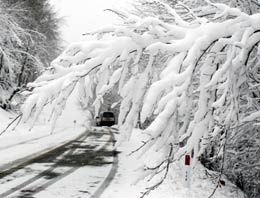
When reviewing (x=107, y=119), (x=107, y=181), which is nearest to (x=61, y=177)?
(x=107, y=181)

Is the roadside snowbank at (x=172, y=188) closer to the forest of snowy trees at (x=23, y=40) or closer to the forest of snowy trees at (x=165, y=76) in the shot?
the forest of snowy trees at (x=165, y=76)

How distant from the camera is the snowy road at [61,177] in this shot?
9.35 metres

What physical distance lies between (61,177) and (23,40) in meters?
20.5

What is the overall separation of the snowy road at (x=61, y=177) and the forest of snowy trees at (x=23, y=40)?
190 inches

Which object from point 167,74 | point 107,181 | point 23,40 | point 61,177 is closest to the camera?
point 167,74

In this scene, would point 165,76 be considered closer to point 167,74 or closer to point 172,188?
point 167,74

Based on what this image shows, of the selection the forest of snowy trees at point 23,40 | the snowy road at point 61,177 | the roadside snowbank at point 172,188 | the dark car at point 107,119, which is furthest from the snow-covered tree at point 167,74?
the dark car at point 107,119

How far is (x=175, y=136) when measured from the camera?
124 inches

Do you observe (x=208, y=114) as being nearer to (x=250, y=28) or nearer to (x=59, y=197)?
(x=250, y=28)

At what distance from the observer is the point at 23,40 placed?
3011cm

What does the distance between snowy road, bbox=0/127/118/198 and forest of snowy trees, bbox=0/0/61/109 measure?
4816 mm

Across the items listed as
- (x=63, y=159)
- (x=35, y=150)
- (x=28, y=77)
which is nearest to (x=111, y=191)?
(x=63, y=159)

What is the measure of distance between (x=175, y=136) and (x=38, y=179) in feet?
27.1

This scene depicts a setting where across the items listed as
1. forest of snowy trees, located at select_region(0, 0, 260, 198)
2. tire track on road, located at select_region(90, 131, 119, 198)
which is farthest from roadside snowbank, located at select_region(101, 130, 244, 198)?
forest of snowy trees, located at select_region(0, 0, 260, 198)
